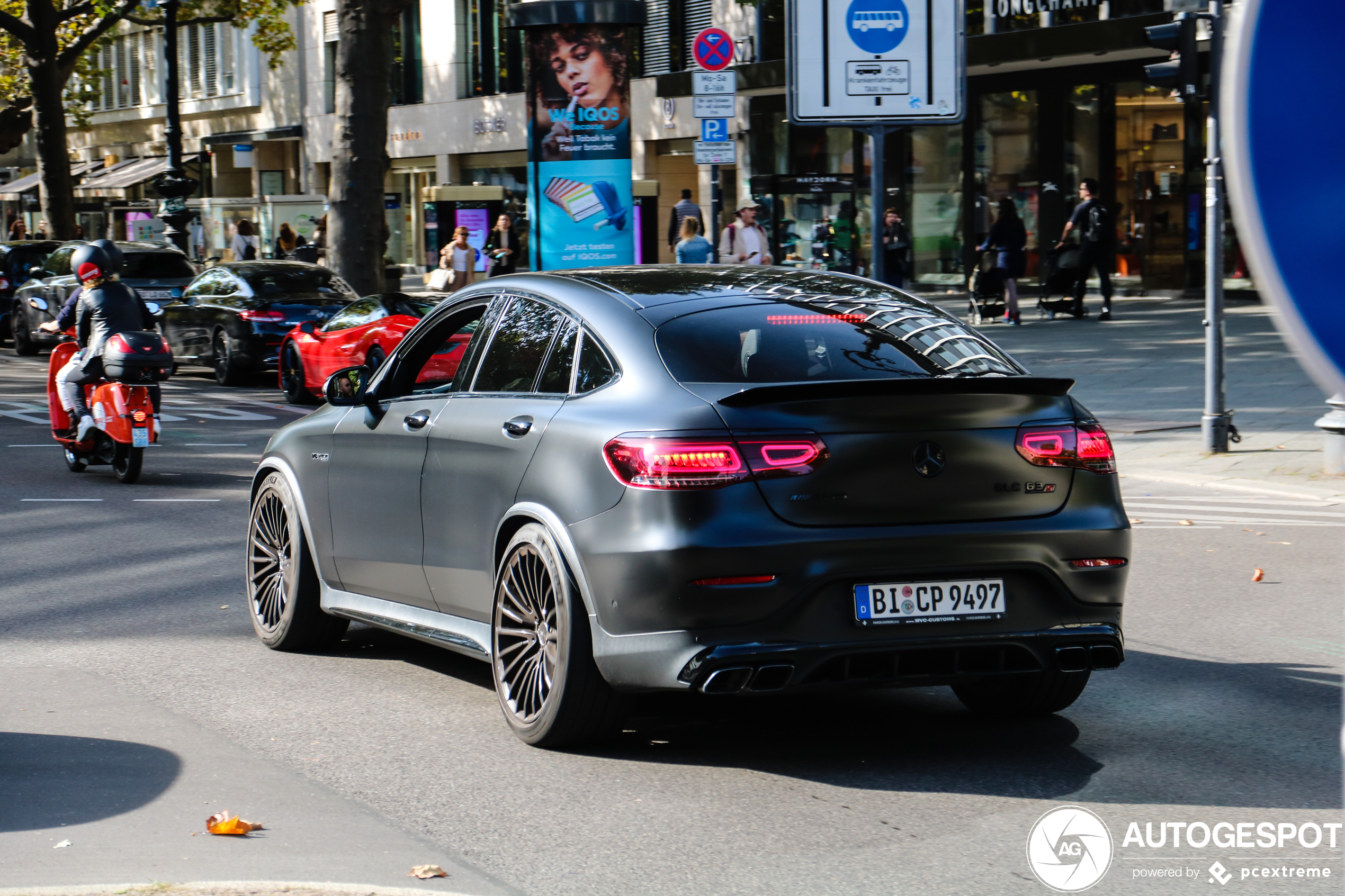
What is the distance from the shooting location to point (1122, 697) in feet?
20.8

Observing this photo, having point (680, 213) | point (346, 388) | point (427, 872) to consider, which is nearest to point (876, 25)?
point (346, 388)

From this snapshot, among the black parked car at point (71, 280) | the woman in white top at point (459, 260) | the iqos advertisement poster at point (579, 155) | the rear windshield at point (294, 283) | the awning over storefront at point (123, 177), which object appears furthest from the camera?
the awning over storefront at point (123, 177)

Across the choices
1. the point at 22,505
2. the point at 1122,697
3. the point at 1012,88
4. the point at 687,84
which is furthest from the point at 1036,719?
the point at 687,84

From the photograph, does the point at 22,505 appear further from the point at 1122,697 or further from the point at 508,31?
the point at 508,31

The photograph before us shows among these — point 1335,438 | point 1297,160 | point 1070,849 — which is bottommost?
point 1070,849

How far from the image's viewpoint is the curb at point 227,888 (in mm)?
4141

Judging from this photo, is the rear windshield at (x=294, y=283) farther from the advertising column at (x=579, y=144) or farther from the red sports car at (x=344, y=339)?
the advertising column at (x=579, y=144)

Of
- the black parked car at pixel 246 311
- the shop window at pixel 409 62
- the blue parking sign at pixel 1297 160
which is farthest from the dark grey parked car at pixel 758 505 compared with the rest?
the shop window at pixel 409 62

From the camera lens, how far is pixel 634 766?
17.9ft

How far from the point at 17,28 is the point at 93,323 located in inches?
1052

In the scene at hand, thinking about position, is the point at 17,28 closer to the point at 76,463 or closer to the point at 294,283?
the point at 294,283

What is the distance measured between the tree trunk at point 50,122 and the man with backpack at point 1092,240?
2219cm

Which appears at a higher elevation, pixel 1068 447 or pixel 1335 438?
pixel 1068 447

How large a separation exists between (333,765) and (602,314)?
1695mm
